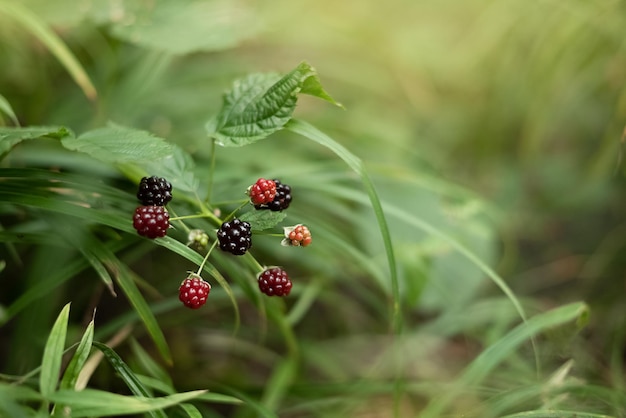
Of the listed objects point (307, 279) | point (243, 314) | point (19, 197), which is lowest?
point (243, 314)

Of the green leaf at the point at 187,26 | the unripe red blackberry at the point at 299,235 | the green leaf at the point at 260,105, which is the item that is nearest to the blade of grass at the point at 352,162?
the green leaf at the point at 260,105

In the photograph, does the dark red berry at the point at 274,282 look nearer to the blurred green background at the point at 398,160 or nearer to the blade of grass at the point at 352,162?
the blade of grass at the point at 352,162

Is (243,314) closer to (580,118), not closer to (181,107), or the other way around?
(181,107)

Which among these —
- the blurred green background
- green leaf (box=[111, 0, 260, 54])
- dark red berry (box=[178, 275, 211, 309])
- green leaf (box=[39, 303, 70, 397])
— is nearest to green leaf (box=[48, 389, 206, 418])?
green leaf (box=[39, 303, 70, 397])

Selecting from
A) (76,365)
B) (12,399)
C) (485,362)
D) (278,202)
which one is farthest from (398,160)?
(12,399)

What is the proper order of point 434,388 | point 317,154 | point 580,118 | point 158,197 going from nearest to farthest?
point 158,197 → point 434,388 → point 317,154 → point 580,118

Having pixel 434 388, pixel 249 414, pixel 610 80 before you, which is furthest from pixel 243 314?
pixel 610 80

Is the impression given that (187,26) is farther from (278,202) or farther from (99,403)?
(99,403)
